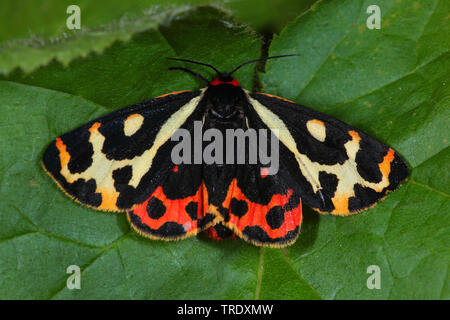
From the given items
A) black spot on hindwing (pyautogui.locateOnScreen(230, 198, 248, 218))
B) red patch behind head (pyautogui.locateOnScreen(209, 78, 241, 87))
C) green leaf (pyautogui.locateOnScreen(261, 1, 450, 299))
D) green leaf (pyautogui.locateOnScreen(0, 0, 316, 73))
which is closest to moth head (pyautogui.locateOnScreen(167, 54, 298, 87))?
red patch behind head (pyautogui.locateOnScreen(209, 78, 241, 87))

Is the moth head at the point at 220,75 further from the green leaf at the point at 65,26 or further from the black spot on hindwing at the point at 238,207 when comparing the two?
the black spot on hindwing at the point at 238,207

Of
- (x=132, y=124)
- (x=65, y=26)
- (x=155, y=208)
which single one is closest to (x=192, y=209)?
(x=155, y=208)

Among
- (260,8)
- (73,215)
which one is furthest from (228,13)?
(73,215)

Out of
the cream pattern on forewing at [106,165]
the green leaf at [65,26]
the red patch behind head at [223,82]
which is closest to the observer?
the green leaf at [65,26]

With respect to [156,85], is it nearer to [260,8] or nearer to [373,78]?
[260,8]

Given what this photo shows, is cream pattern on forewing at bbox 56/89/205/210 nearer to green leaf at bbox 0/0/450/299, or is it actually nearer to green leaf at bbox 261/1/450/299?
green leaf at bbox 0/0/450/299

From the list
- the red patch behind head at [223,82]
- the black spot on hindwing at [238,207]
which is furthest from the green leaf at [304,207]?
the black spot on hindwing at [238,207]
